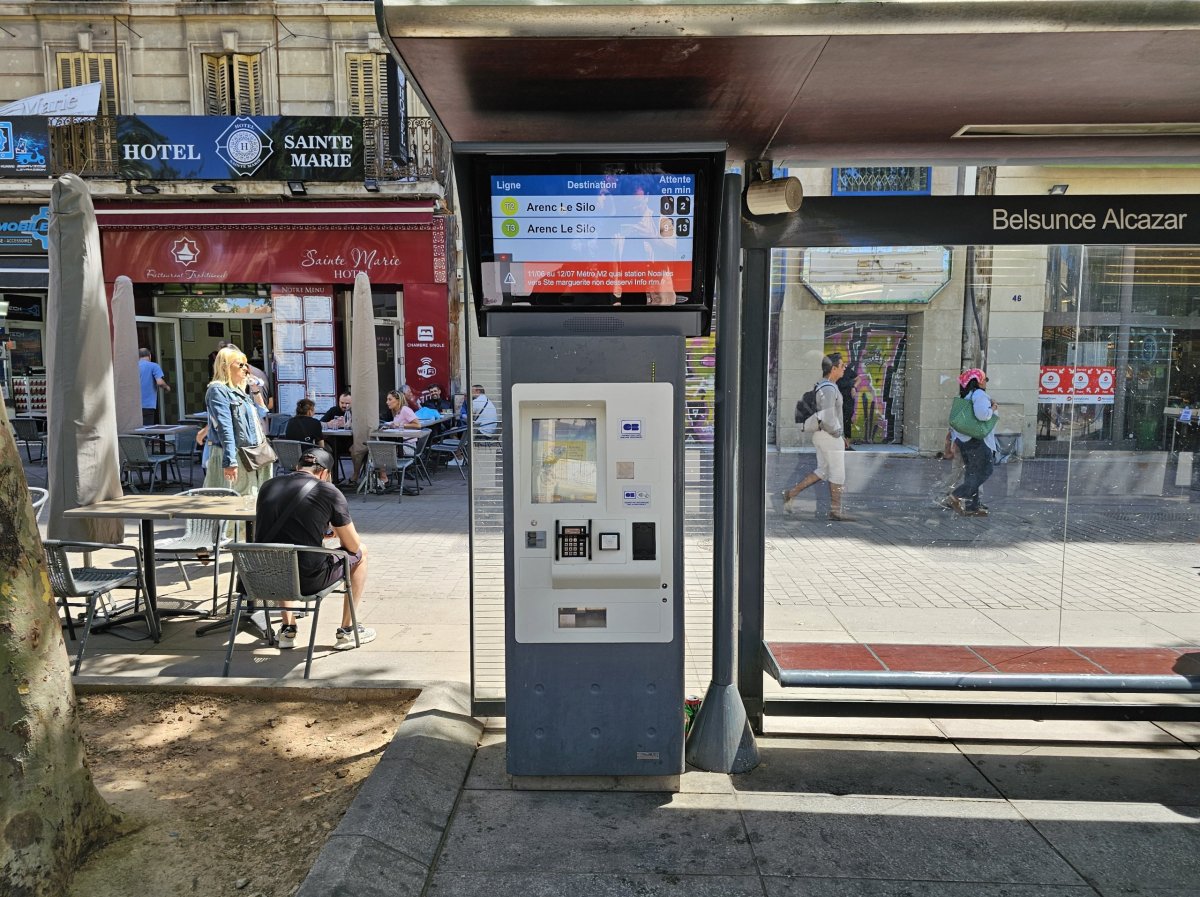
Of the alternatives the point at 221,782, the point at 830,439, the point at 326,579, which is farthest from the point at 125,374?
the point at 830,439

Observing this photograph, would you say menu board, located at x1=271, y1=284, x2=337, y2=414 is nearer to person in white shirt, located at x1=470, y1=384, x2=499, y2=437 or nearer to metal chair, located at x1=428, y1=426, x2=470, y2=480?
metal chair, located at x1=428, y1=426, x2=470, y2=480

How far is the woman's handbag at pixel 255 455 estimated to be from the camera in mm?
6956

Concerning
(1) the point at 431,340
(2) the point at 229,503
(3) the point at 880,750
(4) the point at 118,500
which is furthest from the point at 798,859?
(1) the point at 431,340

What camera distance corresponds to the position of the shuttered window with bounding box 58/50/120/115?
17672 mm

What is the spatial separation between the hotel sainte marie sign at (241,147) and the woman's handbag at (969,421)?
1456 centimetres

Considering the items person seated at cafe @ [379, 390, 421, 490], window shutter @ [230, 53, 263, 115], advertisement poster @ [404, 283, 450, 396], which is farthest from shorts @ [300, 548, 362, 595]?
window shutter @ [230, 53, 263, 115]

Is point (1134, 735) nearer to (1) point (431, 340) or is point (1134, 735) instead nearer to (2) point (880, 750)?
(2) point (880, 750)

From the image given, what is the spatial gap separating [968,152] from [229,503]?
200 inches

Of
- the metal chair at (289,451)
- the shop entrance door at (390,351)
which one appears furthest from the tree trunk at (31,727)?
the shop entrance door at (390,351)

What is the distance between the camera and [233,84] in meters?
17.8

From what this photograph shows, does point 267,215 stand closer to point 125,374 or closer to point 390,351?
point 390,351

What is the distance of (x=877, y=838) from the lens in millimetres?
3236

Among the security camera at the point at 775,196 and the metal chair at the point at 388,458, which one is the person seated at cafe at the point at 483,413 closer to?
the security camera at the point at 775,196

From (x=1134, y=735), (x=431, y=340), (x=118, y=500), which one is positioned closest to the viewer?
(x=1134, y=735)
